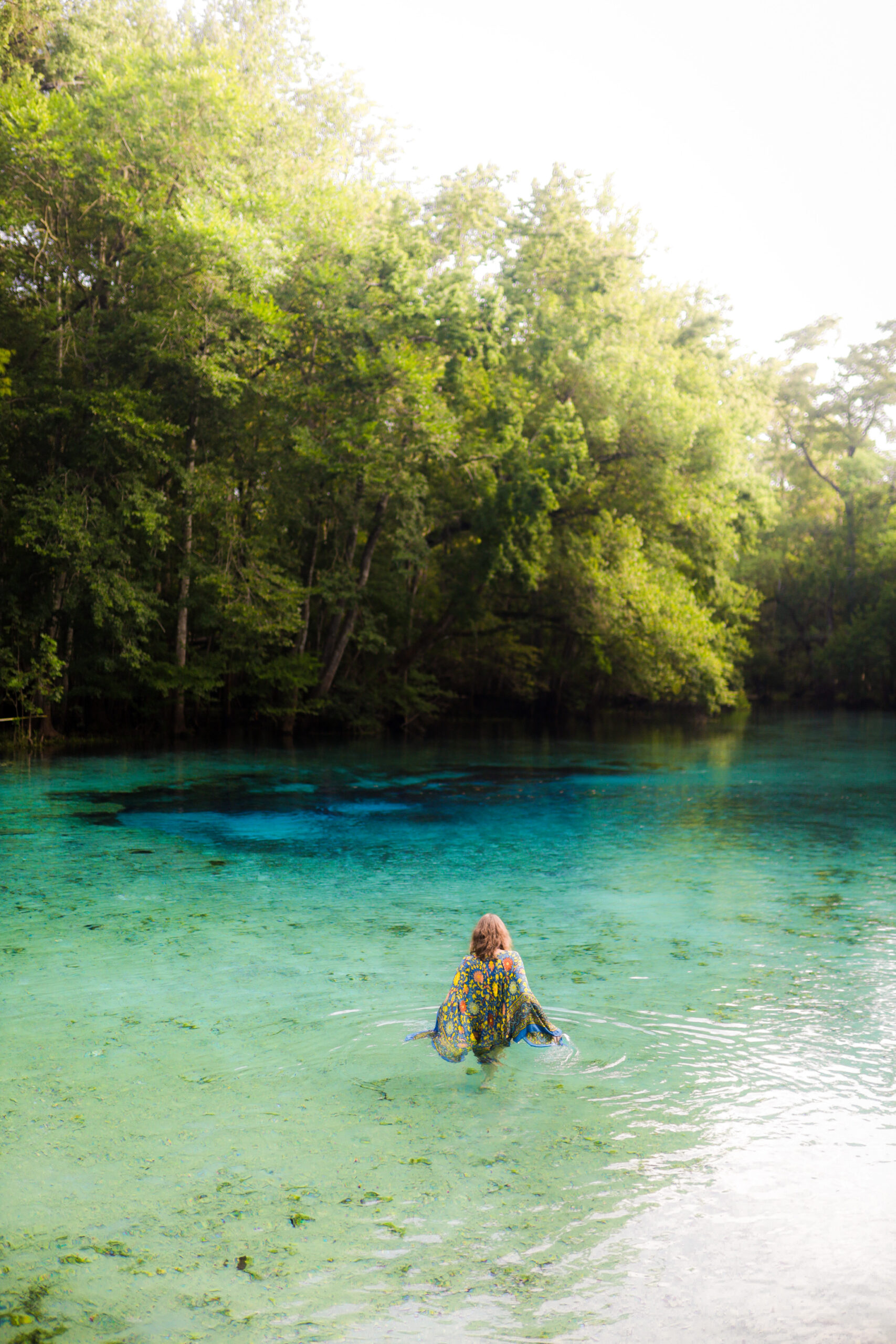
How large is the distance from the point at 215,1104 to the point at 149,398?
2111 cm

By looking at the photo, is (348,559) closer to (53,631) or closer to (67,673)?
(67,673)

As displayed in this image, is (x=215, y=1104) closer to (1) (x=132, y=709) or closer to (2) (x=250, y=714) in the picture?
(1) (x=132, y=709)

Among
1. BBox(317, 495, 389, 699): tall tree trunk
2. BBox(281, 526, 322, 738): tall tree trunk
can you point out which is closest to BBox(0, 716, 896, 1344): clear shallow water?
BBox(281, 526, 322, 738): tall tree trunk

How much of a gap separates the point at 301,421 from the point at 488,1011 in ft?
78.6

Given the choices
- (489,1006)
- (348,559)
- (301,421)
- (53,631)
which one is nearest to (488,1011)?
(489,1006)

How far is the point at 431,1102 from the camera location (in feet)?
19.7

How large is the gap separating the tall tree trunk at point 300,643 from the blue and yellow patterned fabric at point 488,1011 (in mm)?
24434

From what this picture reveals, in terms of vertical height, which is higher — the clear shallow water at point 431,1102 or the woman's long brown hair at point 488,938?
the woman's long brown hair at point 488,938

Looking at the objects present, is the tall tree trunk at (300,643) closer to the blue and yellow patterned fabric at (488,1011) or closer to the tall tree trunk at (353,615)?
the tall tree trunk at (353,615)

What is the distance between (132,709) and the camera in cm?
2995

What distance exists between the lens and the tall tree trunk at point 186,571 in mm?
26734

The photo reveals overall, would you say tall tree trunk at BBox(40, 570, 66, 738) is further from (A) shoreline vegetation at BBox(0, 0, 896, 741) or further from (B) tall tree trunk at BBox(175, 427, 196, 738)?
(B) tall tree trunk at BBox(175, 427, 196, 738)

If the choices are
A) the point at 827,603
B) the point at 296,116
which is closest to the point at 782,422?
the point at 827,603

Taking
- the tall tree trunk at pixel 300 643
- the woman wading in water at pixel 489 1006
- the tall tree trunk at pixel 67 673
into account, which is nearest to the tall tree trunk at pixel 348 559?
the tall tree trunk at pixel 300 643
